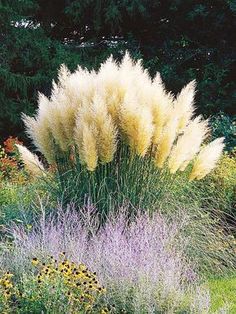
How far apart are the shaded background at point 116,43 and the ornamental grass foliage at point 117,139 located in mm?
7674

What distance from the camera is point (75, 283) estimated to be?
15.0ft

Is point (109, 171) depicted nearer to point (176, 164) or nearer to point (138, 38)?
point (176, 164)

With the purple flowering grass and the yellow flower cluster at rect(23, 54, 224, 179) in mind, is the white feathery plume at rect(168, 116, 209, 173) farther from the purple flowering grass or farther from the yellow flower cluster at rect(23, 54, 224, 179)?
the purple flowering grass

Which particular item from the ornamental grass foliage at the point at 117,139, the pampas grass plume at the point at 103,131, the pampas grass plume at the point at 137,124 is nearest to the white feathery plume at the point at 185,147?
the ornamental grass foliage at the point at 117,139

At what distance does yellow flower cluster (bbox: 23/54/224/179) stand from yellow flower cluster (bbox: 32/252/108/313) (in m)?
1.77

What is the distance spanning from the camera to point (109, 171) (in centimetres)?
663

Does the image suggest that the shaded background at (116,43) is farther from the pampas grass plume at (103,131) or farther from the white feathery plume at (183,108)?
the pampas grass plume at (103,131)

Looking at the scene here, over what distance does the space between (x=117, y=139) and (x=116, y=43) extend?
32.5 ft

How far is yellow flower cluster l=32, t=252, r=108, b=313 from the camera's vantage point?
446cm

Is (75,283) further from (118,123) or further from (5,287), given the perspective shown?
(118,123)

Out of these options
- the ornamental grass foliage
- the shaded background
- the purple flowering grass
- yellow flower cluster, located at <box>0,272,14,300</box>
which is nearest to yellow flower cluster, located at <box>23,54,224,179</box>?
the ornamental grass foliage

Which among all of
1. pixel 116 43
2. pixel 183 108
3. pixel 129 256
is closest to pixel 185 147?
pixel 183 108

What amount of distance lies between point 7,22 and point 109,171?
28.8 feet

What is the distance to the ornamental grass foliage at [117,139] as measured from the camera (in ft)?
20.8
